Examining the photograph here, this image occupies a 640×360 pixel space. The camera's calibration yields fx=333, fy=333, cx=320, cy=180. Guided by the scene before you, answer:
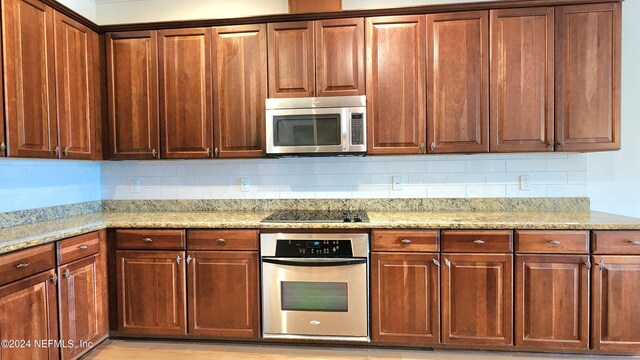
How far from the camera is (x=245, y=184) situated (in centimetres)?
294

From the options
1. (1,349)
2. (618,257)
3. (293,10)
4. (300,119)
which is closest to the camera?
(1,349)

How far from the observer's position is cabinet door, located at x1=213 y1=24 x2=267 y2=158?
2.55 m

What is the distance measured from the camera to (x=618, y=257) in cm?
209

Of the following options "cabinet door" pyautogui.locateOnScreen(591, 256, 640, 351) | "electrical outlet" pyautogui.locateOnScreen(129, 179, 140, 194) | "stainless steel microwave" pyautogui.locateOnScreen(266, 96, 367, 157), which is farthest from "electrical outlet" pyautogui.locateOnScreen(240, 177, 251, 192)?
"cabinet door" pyautogui.locateOnScreen(591, 256, 640, 351)

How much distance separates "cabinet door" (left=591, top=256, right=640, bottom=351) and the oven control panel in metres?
1.58

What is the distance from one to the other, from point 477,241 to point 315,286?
1120mm

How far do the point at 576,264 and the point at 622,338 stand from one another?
0.55 m

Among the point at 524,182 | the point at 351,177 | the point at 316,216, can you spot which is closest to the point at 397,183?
the point at 351,177

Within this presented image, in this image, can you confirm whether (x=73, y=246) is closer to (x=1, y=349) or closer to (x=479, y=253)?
(x=1, y=349)

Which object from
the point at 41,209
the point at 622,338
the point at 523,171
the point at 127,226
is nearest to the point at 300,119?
the point at 127,226

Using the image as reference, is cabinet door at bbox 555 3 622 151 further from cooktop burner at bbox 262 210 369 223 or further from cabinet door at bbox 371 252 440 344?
cooktop burner at bbox 262 210 369 223

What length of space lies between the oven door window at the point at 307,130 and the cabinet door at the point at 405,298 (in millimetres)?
900

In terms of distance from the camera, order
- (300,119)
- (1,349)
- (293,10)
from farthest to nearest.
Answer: (293,10)
(300,119)
(1,349)

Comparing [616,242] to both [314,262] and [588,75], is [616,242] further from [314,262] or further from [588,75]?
[314,262]
